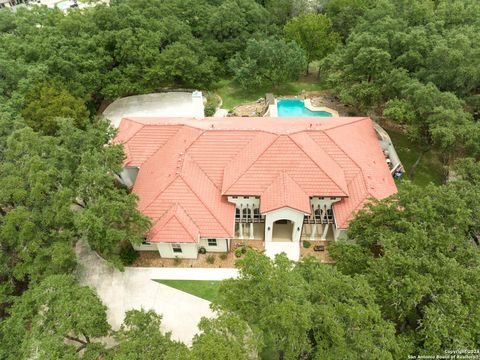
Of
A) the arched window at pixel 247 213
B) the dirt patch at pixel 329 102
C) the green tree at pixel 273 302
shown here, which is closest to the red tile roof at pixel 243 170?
the arched window at pixel 247 213

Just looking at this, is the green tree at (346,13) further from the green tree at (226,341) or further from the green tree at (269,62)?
the green tree at (226,341)

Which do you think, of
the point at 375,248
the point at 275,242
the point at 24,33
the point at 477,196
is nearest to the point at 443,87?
the point at 477,196

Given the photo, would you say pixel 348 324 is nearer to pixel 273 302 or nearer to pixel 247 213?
pixel 273 302

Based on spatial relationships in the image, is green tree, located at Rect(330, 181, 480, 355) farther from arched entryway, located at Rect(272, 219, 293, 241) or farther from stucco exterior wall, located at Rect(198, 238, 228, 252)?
stucco exterior wall, located at Rect(198, 238, 228, 252)

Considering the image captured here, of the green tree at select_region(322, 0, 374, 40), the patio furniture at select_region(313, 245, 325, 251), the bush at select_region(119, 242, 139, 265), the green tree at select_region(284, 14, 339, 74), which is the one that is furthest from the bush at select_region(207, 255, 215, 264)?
the green tree at select_region(322, 0, 374, 40)

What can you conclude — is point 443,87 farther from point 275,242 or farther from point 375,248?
point 275,242

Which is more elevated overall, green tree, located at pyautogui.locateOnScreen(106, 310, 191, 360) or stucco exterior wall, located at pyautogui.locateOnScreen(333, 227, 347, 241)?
stucco exterior wall, located at pyautogui.locateOnScreen(333, 227, 347, 241)
